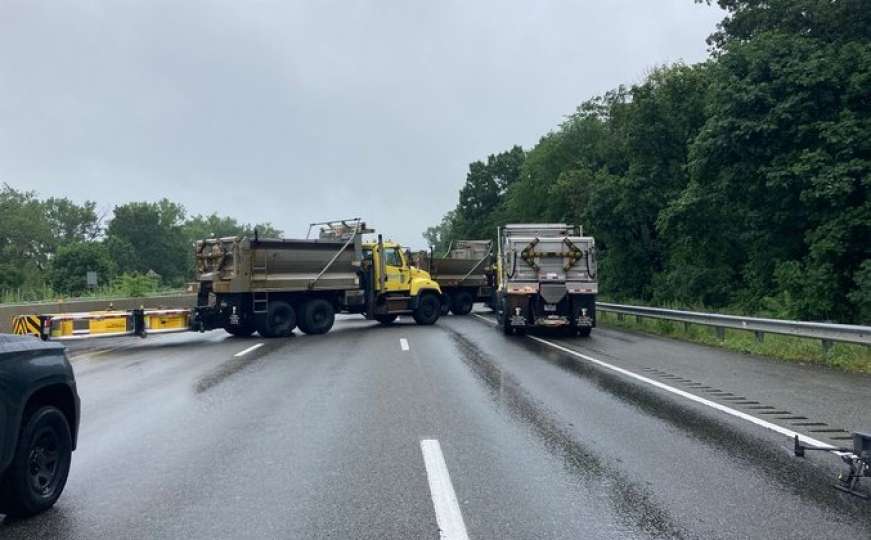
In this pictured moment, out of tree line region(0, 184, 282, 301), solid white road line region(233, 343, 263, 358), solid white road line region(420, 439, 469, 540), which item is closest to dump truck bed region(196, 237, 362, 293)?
solid white road line region(233, 343, 263, 358)

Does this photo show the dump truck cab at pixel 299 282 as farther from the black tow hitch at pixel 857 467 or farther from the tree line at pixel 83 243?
the tree line at pixel 83 243

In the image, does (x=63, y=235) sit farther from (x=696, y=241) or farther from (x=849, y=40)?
(x=849, y=40)

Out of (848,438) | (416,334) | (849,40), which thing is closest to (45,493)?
(848,438)

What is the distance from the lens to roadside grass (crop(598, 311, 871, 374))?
13.1 m

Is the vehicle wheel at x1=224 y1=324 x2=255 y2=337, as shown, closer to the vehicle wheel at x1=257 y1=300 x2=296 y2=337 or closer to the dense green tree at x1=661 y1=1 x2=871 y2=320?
the vehicle wheel at x1=257 y1=300 x2=296 y2=337

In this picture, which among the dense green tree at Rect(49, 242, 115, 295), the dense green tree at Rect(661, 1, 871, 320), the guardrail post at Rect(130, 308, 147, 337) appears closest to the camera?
the guardrail post at Rect(130, 308, 147, 337)

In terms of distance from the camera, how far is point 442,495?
18.0 ft

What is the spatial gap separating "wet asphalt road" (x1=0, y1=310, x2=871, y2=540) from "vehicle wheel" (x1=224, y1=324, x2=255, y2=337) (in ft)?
26.2

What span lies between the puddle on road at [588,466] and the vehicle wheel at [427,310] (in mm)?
14995

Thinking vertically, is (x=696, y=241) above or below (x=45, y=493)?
above

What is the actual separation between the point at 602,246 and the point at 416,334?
1015 inches

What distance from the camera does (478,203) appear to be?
98.1 m

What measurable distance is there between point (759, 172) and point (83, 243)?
76856 millimetres

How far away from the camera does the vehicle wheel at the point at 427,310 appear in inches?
1045
